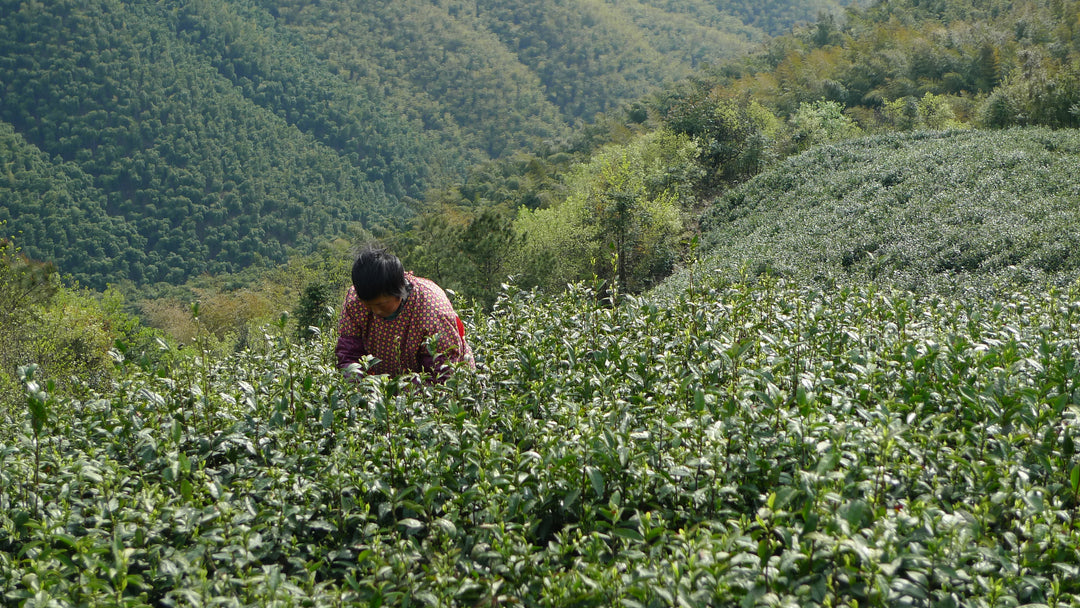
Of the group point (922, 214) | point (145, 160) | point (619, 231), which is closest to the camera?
point (922, 214)

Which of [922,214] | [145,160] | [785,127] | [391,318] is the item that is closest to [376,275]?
[391,318]

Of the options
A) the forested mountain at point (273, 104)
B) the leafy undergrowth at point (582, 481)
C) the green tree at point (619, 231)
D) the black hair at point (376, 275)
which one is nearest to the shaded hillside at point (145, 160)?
the forested mountain at point (273, 104)

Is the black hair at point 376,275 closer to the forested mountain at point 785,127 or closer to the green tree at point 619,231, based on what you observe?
the forested mountain at point 785,127

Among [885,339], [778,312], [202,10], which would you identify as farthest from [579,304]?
[202,10]

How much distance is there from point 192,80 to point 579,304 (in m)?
93.1

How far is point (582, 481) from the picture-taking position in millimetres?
2080

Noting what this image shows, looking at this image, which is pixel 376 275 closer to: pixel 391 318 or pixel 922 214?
pixel 391 318

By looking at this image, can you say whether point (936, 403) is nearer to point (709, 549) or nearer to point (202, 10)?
point (709, 549)

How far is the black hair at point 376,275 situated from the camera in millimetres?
3230

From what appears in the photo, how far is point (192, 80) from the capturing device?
85.5m

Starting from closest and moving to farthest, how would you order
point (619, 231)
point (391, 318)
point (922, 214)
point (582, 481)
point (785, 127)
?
point (582, 481) → point (391, 318) → point (922, 214) → point (619, 231) → point (785, 127)

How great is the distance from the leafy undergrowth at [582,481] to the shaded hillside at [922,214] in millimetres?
5394

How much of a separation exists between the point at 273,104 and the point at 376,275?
94.2 metres

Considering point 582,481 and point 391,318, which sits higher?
point 582,481
